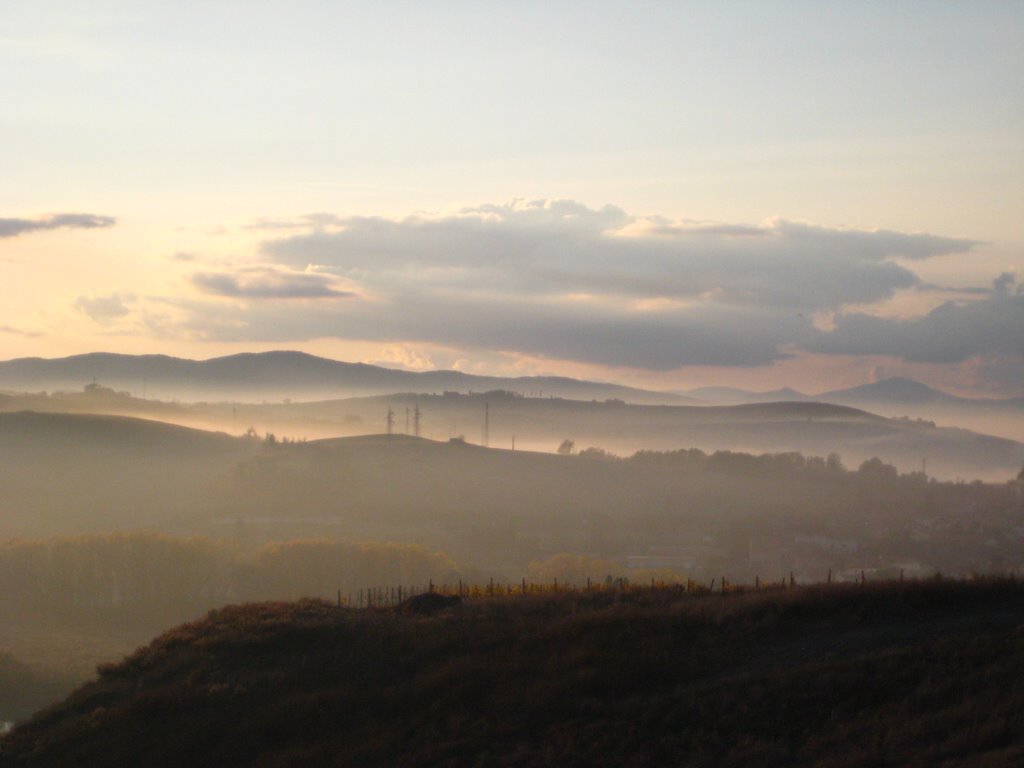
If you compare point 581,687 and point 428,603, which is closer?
point 581,687

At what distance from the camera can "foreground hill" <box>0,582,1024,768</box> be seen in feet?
66.5

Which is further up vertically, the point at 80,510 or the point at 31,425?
the point at 31,425

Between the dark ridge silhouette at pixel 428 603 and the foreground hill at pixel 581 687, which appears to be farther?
the dark ridge silhouette at pixel 428 603

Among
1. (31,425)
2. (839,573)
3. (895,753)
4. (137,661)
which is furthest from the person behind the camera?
(31,425)

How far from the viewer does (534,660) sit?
89.0 ft

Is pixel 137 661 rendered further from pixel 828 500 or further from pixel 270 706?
pixel 828 500

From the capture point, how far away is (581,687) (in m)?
24.6

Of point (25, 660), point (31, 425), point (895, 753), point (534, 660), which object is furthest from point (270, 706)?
point (31, 425)

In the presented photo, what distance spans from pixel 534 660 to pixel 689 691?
16.7 ft

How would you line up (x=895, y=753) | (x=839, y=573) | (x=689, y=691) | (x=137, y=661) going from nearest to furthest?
1. (x=895, y=753)
2. (x=689, y=691)
3. (x=137, y=661)
4. (x=839, y=573)

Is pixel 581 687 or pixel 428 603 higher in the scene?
pixel 428 603

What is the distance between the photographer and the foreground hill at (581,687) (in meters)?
20.3

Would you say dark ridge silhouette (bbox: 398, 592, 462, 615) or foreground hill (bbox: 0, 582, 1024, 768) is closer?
foreground hill (bbox: 0, 582, 1024, 768)

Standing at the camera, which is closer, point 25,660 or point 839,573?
point 25,660
